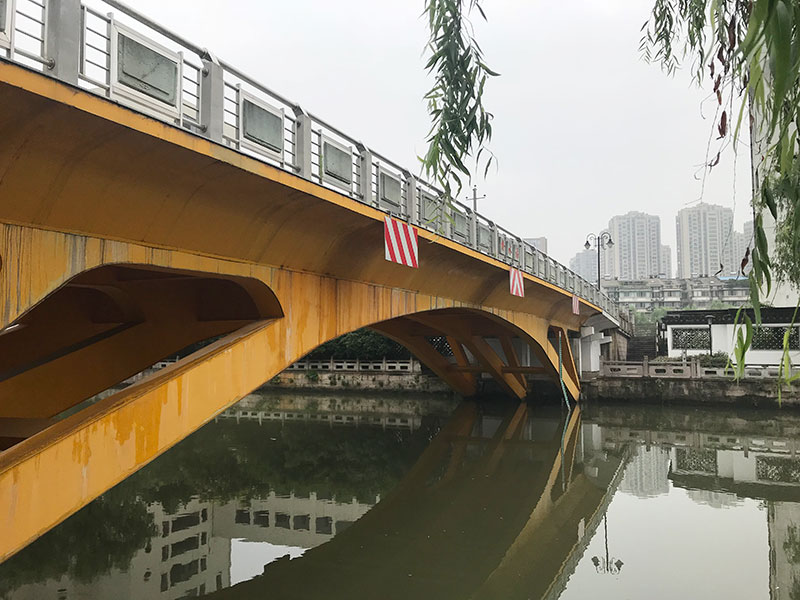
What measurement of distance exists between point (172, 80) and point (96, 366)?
4.21 meters

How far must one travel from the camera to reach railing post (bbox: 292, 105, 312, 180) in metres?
7.08

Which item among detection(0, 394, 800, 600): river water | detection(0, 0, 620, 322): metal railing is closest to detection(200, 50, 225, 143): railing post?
detection(0, 0, 620, 322): metal railing

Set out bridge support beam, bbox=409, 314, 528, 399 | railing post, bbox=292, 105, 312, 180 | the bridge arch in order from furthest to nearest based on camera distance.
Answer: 1. bridge support beam, bbox=409, 314, 528, 399
2. the bridge arch
3. railing post, bbox=292, 105, 312, 180

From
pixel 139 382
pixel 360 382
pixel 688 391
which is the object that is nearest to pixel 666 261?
pixel 688 391

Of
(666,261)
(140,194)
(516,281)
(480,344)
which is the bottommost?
(480,344)

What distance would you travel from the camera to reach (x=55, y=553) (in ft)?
25.9

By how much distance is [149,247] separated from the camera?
5.88m

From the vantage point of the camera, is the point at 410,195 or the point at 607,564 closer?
the point at 607,564

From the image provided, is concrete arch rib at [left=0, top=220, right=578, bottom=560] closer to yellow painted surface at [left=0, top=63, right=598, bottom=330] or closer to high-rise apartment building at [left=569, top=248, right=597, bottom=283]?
yellow painted surface at [left=0, top=63, right=598, bottom=330]

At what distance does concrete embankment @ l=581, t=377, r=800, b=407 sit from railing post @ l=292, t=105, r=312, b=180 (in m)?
20.3

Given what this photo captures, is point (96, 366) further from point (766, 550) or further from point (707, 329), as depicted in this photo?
point (707, 329)

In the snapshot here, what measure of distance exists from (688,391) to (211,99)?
2320 cm

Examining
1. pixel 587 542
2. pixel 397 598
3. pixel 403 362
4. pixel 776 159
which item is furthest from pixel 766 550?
pixel 403 362

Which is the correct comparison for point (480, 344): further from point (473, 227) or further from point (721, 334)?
point (721, 334)
